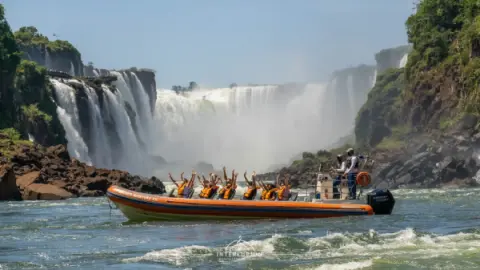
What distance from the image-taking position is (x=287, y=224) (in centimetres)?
2816

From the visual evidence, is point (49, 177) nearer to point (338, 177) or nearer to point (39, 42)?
point (338, 177)

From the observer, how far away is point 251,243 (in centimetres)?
2283

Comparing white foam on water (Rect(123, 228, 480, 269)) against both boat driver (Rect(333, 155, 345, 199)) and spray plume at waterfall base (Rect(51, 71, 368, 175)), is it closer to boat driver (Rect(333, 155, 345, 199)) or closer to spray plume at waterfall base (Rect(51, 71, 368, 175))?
boat driver (Rect(333, 155, 345, 199))

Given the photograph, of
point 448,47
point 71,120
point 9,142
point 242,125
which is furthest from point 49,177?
point 242,125

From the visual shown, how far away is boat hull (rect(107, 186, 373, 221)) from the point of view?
97.7 ft

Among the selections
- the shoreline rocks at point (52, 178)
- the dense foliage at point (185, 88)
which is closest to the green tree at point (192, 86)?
the dense foliage at point (185, 88)

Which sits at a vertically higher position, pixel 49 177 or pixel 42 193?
pixel 49 177

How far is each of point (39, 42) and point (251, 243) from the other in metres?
86.1

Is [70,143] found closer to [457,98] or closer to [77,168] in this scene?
[77,168]

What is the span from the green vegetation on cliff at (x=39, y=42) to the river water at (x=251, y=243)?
71.4 m

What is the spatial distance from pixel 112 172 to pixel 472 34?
31096 mm

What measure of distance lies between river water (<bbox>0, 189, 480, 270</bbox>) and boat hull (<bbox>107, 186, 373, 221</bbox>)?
44cm

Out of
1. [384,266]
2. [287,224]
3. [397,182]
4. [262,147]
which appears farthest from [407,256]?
[262,147]

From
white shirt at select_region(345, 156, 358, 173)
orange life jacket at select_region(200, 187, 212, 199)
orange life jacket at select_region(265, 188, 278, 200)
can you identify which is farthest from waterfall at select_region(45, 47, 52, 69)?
white shirt at select_region(345, 156, 358, 173)
